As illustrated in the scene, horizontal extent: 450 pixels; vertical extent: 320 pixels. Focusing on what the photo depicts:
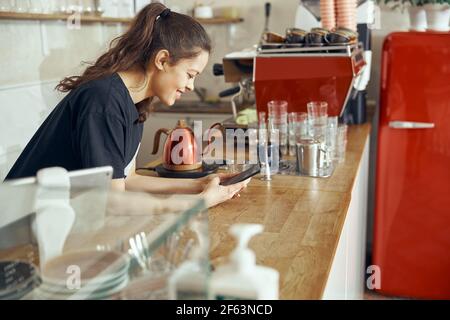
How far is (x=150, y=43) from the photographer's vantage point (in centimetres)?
162

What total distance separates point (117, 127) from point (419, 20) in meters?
2.26

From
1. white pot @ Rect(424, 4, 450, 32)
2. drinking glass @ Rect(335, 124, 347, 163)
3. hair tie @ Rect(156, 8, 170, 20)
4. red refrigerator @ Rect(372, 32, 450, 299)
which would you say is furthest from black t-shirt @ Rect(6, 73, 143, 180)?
white pot @ Rect(424, 4, 450, 32)

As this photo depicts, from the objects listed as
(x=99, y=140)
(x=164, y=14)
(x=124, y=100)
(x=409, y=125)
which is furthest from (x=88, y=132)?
(x=409, y=125)

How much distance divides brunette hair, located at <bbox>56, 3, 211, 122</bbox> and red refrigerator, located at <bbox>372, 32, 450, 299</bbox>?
1565mm

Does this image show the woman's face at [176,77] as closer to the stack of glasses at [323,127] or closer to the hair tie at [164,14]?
the hair tie at [164,14]

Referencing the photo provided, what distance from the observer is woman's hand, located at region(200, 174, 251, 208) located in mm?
1601

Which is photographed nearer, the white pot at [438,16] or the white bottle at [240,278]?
the white bottle at [240,278]

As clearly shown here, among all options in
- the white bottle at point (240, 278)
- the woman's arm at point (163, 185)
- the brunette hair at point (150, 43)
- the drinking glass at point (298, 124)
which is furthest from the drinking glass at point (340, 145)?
the white bottle at point (240, 278)

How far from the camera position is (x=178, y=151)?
6.40 feet

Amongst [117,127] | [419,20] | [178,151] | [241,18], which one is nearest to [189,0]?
[241,18]

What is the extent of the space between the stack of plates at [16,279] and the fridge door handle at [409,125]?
2371mm

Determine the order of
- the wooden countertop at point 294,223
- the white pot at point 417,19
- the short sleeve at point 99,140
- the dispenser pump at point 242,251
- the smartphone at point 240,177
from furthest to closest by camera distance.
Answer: the white pot at point 417,19, the smartphone at point 240,177, the short sleeve at point 99,140, the wooden countertop at point 294,223, the dispenser pump at point 242,251

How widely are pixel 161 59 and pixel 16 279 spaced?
→ 34.7 inches

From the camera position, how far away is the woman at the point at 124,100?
1.47 meters
